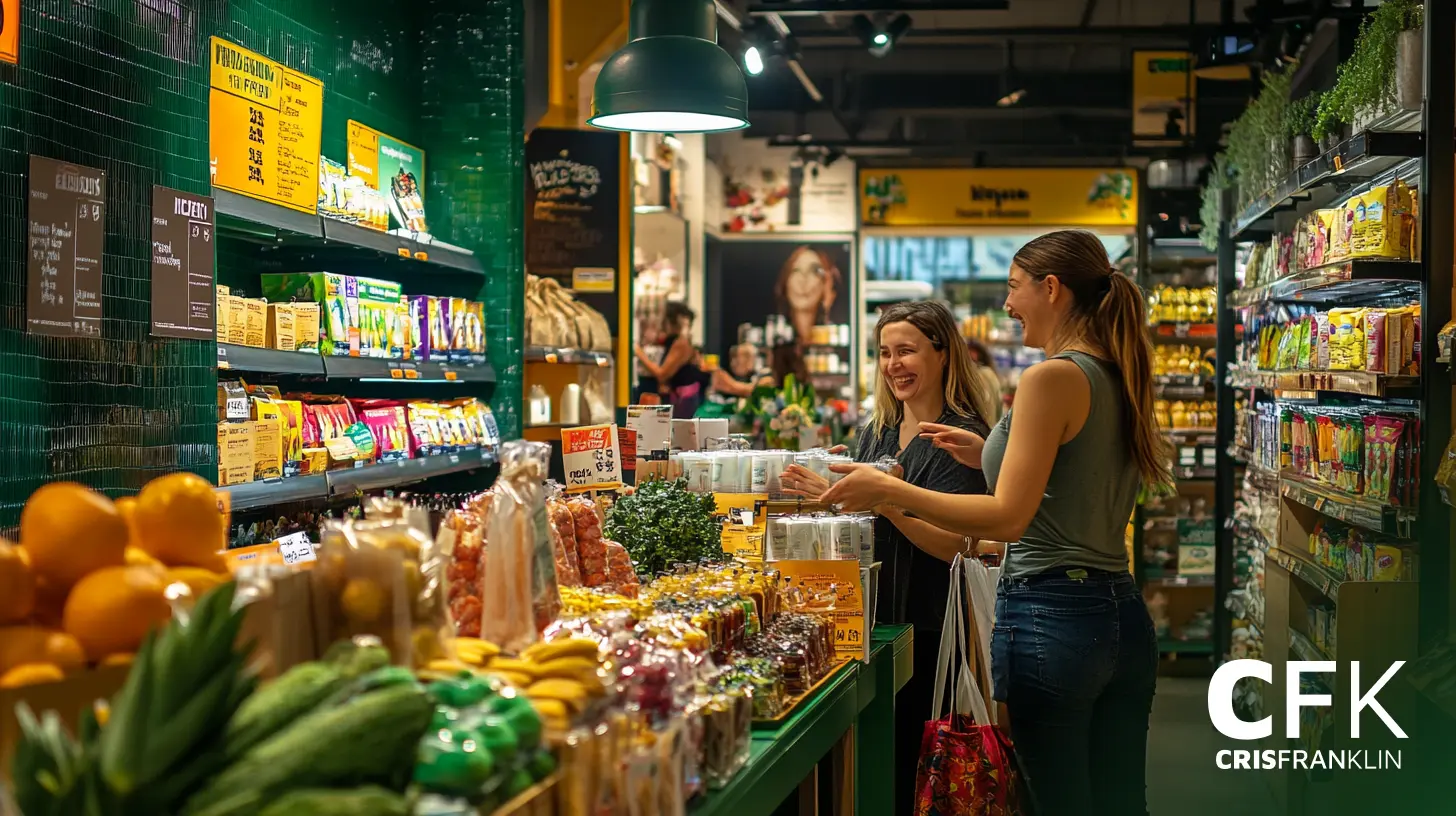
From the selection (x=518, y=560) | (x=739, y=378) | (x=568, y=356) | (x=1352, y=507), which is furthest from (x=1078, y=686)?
(x=739, y=378)

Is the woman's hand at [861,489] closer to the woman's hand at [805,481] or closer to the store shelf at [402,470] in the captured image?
the woman's hand at [805,481]

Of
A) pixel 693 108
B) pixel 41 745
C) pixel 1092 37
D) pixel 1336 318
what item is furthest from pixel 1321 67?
pixel 41 745

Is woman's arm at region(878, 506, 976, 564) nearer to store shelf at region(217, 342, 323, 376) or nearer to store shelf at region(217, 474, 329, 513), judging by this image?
store shelf at region(217, 474, 329, 513)

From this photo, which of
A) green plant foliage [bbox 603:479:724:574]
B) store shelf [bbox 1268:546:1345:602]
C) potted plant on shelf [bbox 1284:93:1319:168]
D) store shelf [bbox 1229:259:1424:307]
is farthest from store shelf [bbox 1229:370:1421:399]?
green plant foliage [bbox 603:479:724:574]

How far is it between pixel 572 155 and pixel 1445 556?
5048 millimetres

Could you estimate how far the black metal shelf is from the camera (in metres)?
4.18

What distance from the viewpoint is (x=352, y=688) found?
1401 millimetres

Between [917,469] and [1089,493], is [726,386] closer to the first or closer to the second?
[917,469]

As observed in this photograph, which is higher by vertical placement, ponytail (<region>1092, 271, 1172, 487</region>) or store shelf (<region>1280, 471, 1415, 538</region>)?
ponytail (<region>1092, 271, 1172, 487</region>)

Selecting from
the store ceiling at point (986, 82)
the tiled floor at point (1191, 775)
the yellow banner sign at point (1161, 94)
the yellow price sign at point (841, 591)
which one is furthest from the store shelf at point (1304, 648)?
the store ceiling at point (986, 82)

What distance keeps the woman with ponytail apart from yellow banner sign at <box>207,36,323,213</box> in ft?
8.06

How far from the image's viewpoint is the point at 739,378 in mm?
13211

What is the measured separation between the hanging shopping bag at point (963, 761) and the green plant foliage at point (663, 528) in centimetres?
79

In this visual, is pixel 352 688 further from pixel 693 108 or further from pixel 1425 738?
pixel 1425 738
